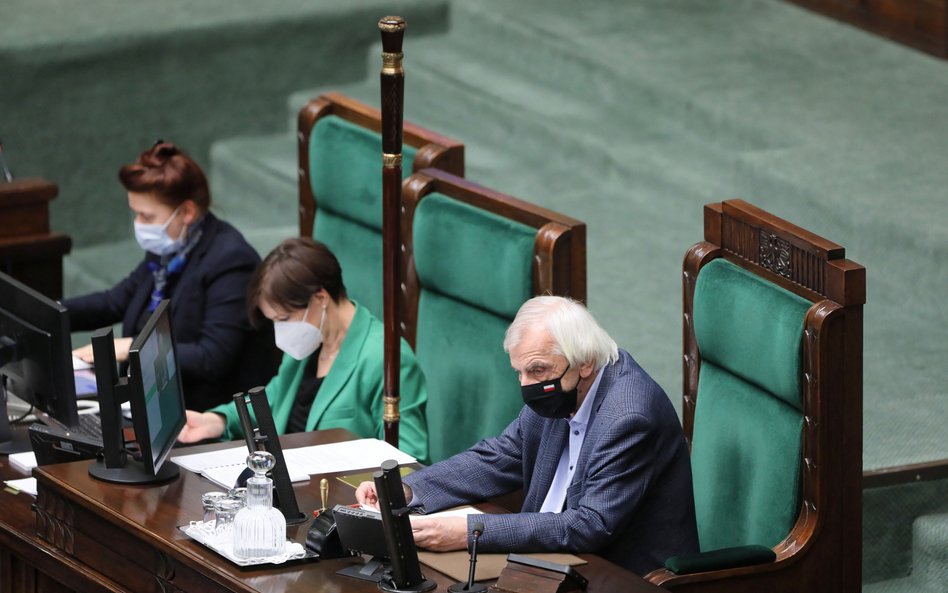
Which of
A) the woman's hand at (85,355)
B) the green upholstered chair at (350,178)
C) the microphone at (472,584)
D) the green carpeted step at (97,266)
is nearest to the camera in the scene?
the microphone at (472,584)

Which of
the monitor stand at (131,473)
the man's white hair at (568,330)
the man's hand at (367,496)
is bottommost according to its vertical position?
the monitor stand at (131,473)

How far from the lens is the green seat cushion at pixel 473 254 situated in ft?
13.4

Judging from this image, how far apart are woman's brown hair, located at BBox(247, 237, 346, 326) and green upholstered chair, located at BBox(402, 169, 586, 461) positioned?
0.43m

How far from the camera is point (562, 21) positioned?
7234 mm

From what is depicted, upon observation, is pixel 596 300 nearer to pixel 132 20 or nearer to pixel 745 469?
pixel 745 469

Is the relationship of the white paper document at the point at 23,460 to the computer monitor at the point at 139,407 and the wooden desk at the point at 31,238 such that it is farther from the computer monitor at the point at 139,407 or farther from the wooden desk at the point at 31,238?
the wooden desk at the point at 31,238

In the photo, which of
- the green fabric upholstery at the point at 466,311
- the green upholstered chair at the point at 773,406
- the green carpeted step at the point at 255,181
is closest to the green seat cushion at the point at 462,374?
the green fabric upholstery at the point at 466,311

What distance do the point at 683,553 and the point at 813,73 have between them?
3.61m

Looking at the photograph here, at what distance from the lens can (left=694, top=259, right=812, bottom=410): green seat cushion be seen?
3.44 metres

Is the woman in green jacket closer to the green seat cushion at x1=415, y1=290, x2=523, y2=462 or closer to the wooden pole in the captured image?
the wooden pole

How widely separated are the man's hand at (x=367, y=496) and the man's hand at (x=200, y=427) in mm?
802

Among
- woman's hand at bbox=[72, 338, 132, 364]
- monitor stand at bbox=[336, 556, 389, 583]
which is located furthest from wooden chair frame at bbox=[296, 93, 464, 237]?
monitor stand at bbox=[336, 556, 389, 583]

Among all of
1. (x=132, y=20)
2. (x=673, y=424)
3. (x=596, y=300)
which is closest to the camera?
(x=673, y=424)

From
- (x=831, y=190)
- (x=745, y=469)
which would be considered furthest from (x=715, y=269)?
(x=831, y=190)
